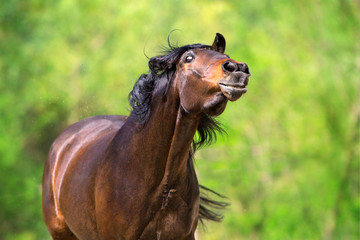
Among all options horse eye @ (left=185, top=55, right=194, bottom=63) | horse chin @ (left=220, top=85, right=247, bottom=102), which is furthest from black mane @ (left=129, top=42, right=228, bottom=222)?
horse chin @ (left=220, top=85, right=247, bottom=102)

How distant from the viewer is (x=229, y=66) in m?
4.33

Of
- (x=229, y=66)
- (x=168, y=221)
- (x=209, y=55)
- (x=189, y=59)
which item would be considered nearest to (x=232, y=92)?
(x=229, y=66)

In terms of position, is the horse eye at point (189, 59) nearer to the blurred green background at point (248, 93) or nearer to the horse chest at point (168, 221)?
the horse chest at point (168, 221)

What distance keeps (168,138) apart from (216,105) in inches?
25.5

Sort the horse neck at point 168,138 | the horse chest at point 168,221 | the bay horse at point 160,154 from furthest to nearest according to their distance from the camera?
the horse chest at point 168,221
the horse neck at point 168,138
the bay horse at point 160,154

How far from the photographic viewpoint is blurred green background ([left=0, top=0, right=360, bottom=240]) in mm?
22188

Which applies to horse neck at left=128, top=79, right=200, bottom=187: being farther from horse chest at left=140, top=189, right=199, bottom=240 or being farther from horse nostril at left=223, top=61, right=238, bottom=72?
horse nostril at left=223, top=61, right=238, bottom=72

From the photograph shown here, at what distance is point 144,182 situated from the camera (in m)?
5.05

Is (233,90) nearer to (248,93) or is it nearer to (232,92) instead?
(232,92)

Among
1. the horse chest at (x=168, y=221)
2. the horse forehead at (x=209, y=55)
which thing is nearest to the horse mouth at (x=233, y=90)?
the horse forehead at (x=209, y=55)

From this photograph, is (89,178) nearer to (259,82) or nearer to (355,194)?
(355,194)

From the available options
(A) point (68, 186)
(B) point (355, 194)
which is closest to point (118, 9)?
(B) point (355, 194)

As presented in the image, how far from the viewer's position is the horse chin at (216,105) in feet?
14.5

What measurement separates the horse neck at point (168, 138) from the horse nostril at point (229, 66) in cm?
63
